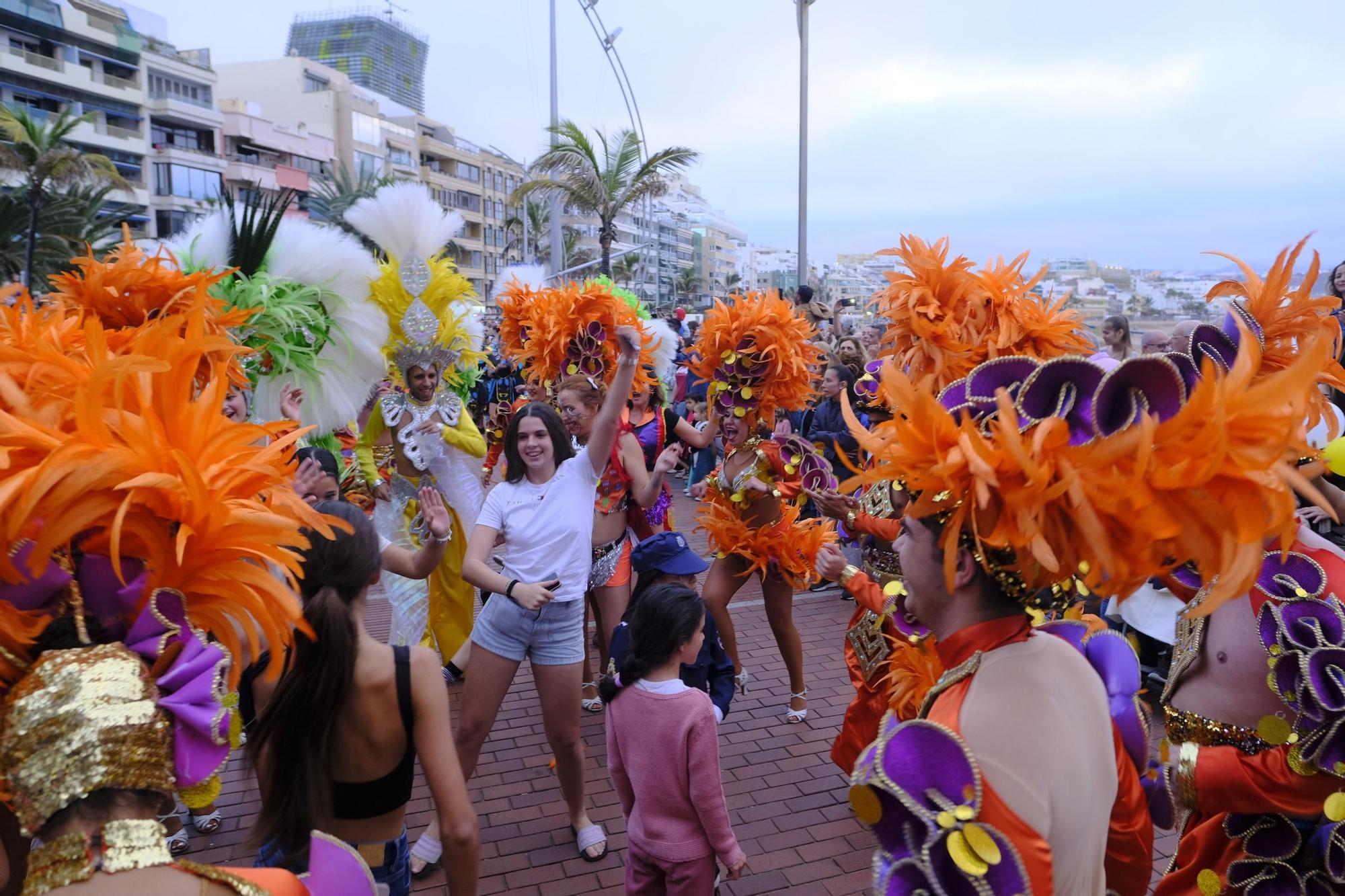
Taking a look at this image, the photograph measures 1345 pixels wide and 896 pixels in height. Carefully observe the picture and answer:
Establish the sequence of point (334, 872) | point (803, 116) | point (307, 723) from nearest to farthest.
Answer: point (334, 872) → point (307, 723) → point (803, 116)

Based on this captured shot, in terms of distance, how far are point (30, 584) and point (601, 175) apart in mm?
20756

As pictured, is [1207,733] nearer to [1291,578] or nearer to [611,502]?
[1291,578]

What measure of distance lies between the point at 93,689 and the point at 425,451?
412 cm

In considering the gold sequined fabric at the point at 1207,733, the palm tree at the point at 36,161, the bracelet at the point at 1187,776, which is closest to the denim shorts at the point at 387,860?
the bracelet at the point at 1187,776

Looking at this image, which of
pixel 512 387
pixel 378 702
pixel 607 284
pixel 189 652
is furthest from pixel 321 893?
pixel 512 387

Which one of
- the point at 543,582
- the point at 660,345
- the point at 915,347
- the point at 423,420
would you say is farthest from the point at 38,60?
the point at 915,347

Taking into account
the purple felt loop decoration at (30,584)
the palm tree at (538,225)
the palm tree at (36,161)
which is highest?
the palm tree at (538,225)

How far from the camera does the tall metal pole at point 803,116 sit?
14.6 meters

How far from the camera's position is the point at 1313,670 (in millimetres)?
2215

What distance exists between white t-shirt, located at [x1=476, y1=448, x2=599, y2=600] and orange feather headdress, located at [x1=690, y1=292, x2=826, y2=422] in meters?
1.90

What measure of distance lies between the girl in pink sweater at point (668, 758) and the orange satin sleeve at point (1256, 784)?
144cm

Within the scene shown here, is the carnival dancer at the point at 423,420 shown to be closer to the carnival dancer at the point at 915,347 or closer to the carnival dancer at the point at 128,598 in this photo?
the carnival dancer at the point at 915,347

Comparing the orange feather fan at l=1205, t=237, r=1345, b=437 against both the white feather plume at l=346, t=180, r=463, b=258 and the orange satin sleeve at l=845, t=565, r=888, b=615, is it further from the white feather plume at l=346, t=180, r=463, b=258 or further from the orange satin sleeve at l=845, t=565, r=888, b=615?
the white feather plume at l=346, t=180, r=463, b=258

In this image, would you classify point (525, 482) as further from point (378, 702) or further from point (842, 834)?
point (842, 834)
